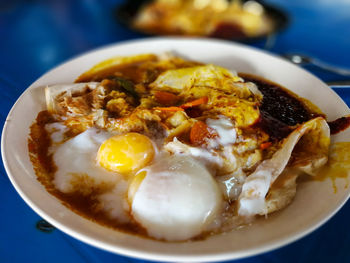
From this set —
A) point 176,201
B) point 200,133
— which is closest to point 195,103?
point 200,133

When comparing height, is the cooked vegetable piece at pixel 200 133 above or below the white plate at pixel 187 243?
above

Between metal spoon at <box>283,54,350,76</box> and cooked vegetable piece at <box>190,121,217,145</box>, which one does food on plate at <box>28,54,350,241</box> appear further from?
metal spoon at <box>283,54,350,76</box>

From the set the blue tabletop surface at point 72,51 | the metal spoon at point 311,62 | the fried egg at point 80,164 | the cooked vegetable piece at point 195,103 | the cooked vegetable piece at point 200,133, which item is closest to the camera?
the blue tabletop surface at point 72,51

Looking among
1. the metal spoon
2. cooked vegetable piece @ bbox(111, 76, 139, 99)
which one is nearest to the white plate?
cooked vegetable piece @ bbox(111, 76, 139, 99)

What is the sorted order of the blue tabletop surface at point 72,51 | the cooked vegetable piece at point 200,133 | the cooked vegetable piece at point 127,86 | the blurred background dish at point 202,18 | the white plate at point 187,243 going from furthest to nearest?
the blurred background dish at point 202,18
the cooked vegetable piece at point 127,86
the cooked vegetable piece at point 200,133
the blue tabletop surface at point 72,51
the white plate at point 187,243

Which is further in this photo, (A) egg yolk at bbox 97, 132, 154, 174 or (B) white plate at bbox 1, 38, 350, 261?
(A) egg yolk at bbox 97, 132, 154, 174

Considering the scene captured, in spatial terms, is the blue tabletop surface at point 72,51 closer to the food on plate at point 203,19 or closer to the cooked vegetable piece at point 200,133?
the food on plate at point 203,19

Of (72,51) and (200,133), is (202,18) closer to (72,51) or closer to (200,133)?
(72,51)

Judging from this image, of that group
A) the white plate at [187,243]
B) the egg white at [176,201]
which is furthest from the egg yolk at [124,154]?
the white plate at [187,243]
